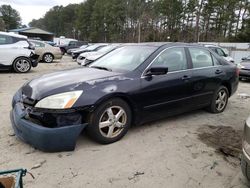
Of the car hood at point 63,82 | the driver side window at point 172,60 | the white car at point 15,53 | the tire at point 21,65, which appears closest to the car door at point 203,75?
the driver side window at point 172,60

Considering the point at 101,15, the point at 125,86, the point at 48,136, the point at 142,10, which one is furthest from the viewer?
the point at 101,15

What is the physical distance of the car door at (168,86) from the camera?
4.03 meters

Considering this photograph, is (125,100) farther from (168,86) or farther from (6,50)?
(6,50)

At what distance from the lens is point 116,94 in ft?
Answer: 11.9

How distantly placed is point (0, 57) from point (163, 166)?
348 inches

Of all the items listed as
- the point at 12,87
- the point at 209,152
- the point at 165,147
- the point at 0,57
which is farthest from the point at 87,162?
the point at 0,57

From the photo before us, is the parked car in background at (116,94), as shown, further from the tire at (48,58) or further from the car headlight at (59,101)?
the tire at (48,58)

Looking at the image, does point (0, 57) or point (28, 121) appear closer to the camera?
point (28, 121)

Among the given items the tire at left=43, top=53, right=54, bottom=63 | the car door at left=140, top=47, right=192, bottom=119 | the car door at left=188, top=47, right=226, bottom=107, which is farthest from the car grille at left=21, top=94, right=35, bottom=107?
the tire at left=43, top=53, right=54, bottom=63

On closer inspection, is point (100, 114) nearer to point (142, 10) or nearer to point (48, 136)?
point (48, 136)

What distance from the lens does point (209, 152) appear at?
143 inches

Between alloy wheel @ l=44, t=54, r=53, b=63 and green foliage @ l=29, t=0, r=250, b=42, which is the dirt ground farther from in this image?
green foliage @ l=29, t=0, r=250, b=42

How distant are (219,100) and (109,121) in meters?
2.92

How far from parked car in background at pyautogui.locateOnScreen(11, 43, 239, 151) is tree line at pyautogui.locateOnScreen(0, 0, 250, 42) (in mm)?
34050
